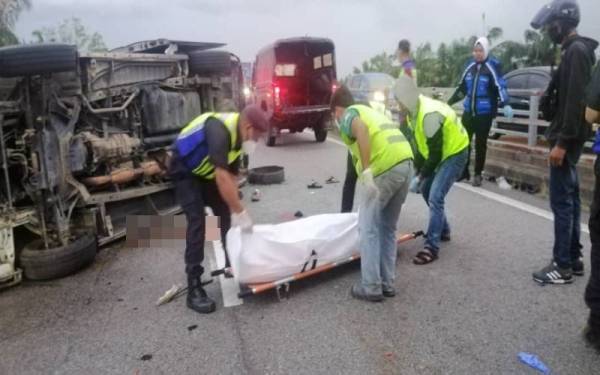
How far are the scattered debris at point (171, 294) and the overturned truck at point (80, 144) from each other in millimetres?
1067

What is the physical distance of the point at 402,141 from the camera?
11.4 feet

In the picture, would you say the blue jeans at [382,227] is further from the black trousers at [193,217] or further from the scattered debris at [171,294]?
the scattered debris at [171,294]

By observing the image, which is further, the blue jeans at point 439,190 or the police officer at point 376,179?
the blue jeans at point 439,190

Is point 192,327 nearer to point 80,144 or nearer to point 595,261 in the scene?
point 80,144

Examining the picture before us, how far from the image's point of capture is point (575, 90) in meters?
3.32

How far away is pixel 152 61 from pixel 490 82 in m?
4.42

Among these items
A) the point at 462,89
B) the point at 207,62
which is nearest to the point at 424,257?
the point at 462,89

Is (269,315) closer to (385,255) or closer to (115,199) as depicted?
(385,255)

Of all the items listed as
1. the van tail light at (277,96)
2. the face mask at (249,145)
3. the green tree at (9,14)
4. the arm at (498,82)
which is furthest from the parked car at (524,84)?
the green tree at (9,14)

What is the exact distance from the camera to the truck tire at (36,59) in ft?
12.9

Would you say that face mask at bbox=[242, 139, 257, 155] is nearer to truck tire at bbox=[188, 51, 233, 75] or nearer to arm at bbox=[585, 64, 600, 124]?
arm at bbox=[585, 64, 600, 124]

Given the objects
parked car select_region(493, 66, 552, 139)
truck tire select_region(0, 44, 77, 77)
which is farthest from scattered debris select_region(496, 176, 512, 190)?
truck tire select_region(0, 44, 77, 77)

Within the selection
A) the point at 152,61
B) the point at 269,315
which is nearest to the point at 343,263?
the point at 269,315

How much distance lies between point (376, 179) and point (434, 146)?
35.3 inches
